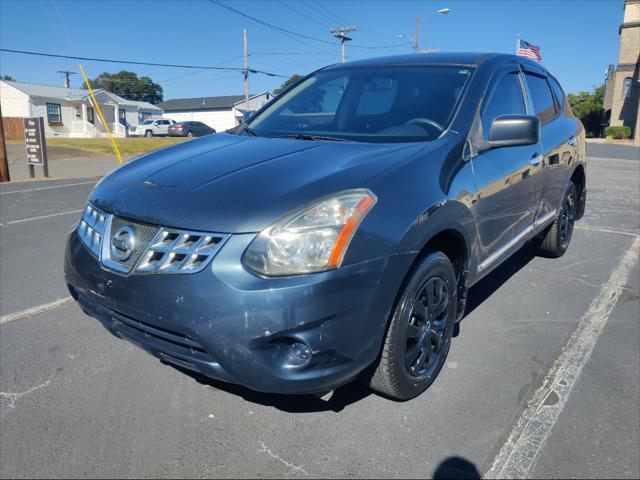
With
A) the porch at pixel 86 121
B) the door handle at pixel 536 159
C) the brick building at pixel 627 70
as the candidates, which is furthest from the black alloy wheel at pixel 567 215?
the brick building at pixel 627 70

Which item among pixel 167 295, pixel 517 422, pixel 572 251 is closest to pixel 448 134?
pixel 517 422

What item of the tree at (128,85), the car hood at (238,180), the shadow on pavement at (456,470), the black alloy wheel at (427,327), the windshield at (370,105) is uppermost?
the tree at (128,85)

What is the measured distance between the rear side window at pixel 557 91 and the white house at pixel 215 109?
6382 centimetres

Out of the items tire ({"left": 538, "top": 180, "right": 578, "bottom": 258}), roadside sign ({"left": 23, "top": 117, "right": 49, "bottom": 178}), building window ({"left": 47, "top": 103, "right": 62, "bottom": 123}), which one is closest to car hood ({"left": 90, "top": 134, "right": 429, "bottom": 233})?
tire ({"left": 538, "top": 180, "right": 578, "bottom": 258})

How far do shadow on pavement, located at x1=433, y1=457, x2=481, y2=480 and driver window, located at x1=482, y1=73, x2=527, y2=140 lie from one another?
189 centimetres

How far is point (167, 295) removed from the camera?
2.21 m

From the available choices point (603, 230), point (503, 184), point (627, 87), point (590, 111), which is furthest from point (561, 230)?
point (590, 111)

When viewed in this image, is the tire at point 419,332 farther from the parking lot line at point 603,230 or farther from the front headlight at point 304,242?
the parking lot line at point 603,230

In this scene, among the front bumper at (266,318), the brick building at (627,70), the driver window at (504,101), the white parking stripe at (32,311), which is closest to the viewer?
the front bumper at (266,318)

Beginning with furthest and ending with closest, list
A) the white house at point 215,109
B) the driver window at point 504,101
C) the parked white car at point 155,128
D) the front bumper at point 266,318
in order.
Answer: the white house at point 215,109, the parked white car at point 155,128, the driver window at point 504,101, the front bumper at point 266,318

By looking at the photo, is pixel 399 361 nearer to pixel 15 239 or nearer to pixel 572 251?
pixel 572 251

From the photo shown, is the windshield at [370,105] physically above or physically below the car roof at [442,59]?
below

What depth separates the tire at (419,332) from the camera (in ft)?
8.13

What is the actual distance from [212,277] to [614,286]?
398 centimetres
